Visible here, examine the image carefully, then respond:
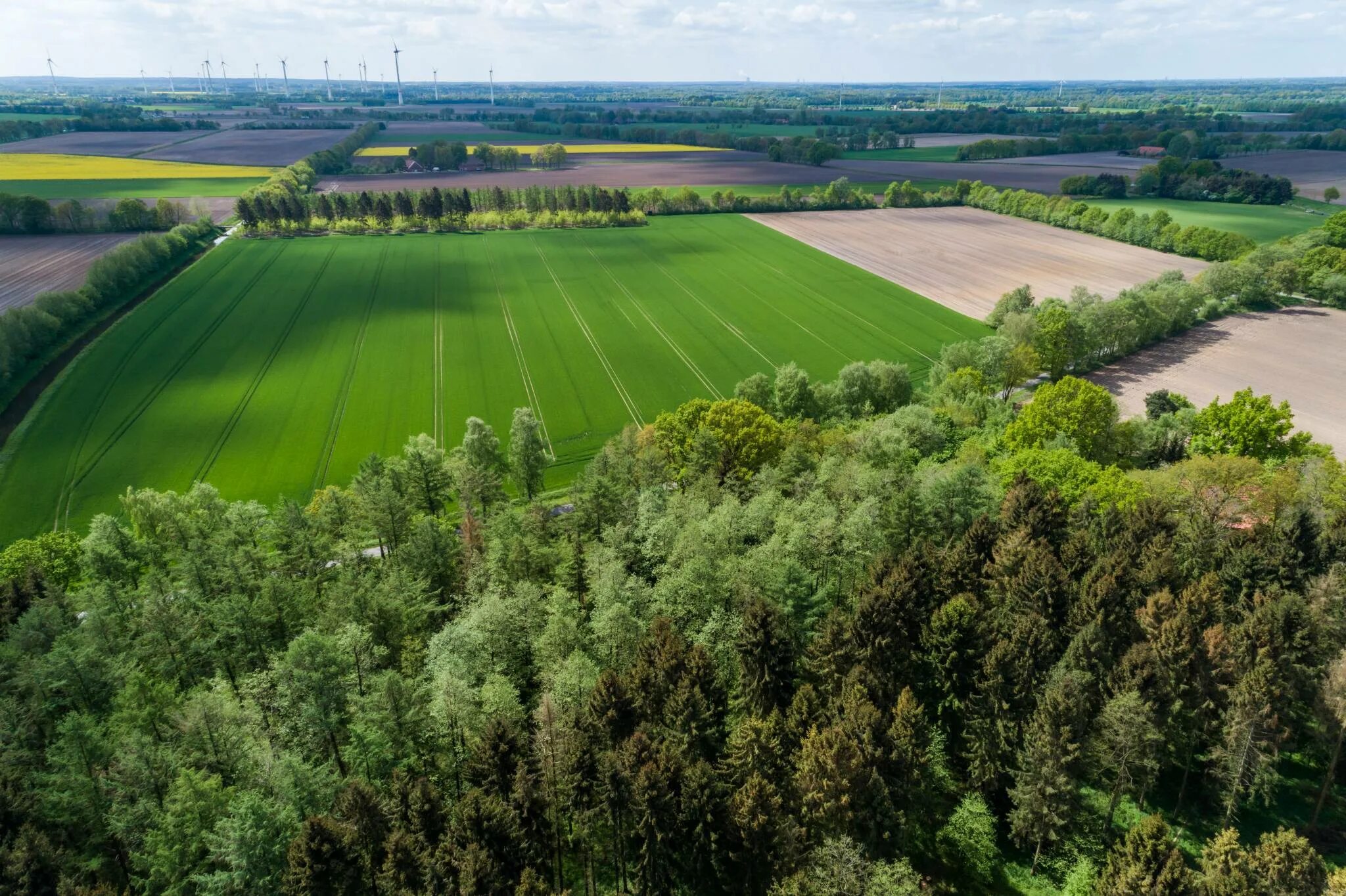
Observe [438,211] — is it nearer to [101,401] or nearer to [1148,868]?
[101,401]

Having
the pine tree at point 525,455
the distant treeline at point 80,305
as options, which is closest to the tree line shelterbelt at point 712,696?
the pine tree at point 525,455

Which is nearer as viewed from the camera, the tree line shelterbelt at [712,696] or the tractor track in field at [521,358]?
the tree line shelterbelt at [712,696]

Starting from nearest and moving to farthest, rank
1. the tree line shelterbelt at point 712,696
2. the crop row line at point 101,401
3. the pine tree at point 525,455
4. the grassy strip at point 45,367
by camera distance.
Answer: the tree line shelterbelt at point 712,696 < the pine tree at point 525,455 < the crop row line at point 101,401 < the grassy strip at point 45,367

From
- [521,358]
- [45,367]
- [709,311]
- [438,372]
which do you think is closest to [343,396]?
[438,372]

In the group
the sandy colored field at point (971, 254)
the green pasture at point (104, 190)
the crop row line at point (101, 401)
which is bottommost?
the crop row line at point (101, 401)

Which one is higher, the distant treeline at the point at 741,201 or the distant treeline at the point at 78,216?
the distant treeline at the point at 741,201

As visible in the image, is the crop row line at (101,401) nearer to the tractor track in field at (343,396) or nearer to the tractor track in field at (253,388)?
the tractor track in field at (253,388)

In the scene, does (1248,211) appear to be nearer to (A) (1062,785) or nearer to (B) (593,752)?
(A) (1062,785)
